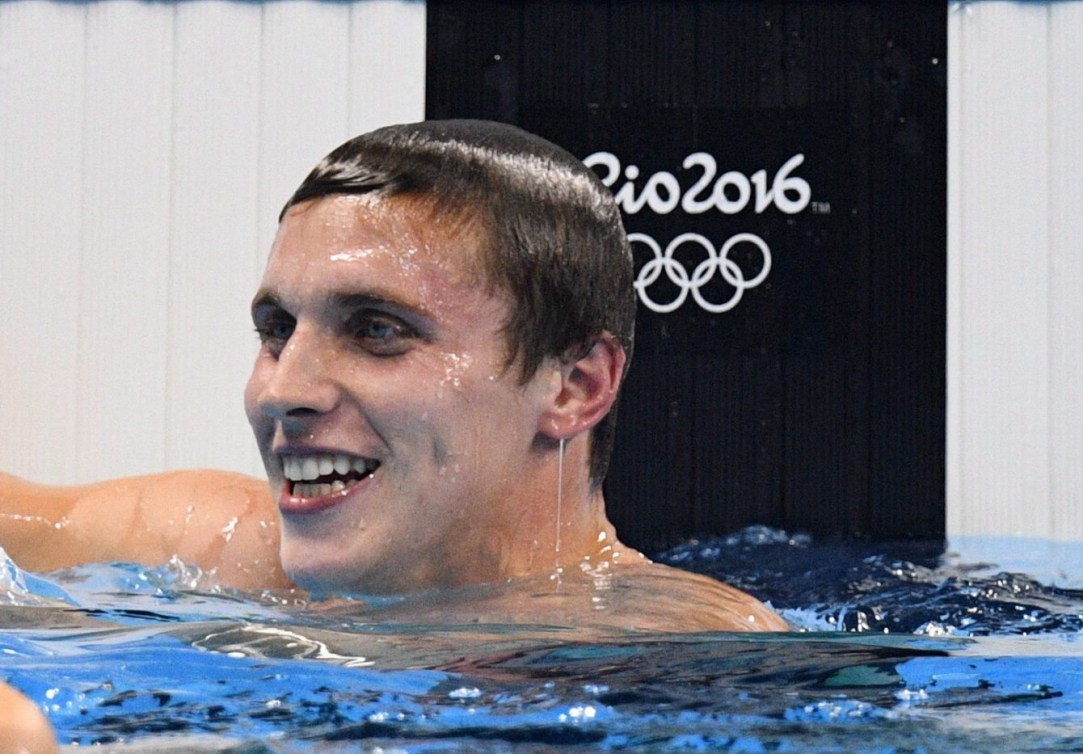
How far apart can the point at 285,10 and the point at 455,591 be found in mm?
3777

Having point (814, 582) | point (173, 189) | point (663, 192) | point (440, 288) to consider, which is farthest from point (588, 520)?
point (173, 189)

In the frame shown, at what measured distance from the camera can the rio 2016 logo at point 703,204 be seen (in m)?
5.48

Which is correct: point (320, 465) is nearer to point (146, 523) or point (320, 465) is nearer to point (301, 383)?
point (301, 383)

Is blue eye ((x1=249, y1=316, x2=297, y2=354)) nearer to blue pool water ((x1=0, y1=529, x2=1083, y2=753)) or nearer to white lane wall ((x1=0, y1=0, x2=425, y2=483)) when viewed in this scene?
blue pool water ((x1=0, y1=529, x2=1083, y2=753))

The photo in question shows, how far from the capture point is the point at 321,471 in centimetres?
235

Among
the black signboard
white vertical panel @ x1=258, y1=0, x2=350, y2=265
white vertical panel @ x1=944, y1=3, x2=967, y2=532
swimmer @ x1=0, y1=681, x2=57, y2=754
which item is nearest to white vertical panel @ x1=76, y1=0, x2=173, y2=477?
white vertical panel @ x1=258, y1=0, x2=350, y2=265

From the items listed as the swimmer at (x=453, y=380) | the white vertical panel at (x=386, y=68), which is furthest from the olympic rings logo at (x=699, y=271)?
the swimmer at (x=453, y=380)

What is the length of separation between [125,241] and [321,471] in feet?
11.7

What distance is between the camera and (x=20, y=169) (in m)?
5.68

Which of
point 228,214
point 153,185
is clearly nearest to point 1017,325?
point 228,214

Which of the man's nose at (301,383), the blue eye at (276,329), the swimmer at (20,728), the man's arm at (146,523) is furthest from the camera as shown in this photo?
the man's arm at (146,523)

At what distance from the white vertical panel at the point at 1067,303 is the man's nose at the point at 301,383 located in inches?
152

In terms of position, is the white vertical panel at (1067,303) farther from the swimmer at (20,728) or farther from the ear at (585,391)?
the swimmer at (20,728)

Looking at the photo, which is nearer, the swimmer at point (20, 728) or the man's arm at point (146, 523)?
the swimmer at point (20, 728)
